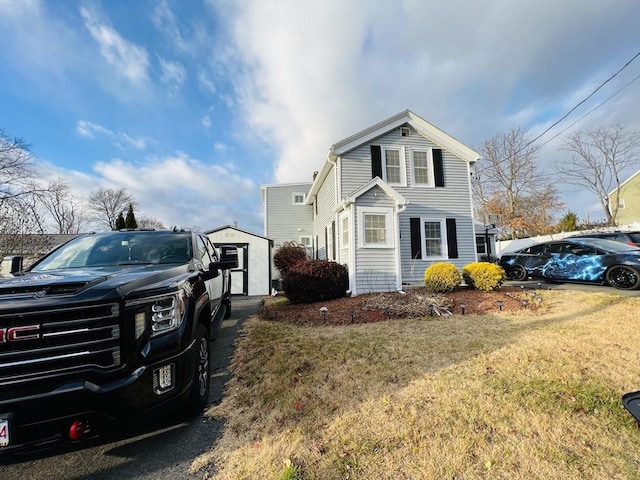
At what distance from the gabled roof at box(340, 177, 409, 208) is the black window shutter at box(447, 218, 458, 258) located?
120 inches

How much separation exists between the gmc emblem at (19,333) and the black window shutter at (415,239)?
11.0 m

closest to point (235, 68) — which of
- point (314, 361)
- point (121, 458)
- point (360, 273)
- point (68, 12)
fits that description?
point (68, 12)

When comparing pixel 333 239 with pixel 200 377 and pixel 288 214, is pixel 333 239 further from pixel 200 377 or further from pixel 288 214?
pixel 200 377

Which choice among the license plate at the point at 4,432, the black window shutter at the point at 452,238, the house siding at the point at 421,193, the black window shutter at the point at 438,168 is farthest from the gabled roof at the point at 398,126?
the license plate at the point at 4,432

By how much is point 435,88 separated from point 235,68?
875 cm

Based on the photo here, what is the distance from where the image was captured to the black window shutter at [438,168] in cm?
1231

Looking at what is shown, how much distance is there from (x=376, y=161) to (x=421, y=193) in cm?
225

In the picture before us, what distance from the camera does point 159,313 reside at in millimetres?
2189

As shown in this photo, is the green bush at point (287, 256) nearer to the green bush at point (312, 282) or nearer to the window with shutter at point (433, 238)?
the green bush at point (312, 282)

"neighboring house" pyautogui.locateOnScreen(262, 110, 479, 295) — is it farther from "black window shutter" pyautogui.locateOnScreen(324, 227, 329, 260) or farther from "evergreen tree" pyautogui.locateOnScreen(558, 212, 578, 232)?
"evergreen tree" pyautogui.locateOnScreen(558, 212, 578, 232)

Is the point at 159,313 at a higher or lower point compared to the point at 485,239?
lower

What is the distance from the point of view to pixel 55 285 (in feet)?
6.51

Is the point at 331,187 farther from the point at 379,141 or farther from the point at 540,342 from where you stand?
the point at 540,342

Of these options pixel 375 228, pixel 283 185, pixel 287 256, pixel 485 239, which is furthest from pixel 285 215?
pixel 485 239
